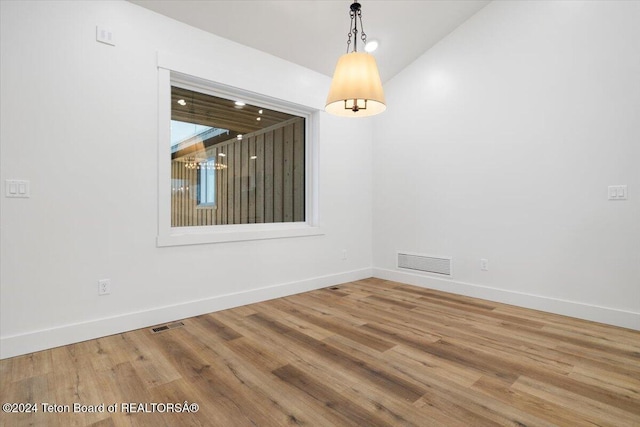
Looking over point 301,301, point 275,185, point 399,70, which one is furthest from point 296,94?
point 301,301

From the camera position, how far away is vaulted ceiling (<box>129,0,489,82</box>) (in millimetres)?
2967

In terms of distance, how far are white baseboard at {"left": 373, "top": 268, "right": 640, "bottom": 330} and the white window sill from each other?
4.58 feet

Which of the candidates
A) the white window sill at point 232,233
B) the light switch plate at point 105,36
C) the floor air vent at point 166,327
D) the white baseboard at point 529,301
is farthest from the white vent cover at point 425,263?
the light switch plate at point 105,36

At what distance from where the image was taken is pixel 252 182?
12.3 ft

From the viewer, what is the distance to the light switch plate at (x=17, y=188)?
7.23ft

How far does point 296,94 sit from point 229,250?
1.98 m

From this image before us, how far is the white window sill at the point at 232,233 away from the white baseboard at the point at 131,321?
0.56 m

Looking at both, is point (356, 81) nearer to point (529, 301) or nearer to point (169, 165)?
point (169, 165)

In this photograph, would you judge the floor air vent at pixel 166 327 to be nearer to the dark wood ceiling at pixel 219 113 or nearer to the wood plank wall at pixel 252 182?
the wood plank wall at pixel 252 182

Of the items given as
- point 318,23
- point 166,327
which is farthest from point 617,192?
point 166,327

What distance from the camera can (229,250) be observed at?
131 inches

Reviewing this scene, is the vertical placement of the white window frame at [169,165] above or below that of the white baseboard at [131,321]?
above

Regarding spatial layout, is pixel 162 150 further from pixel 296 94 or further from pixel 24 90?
pixel 296 94

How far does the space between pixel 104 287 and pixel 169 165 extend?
113 cm
